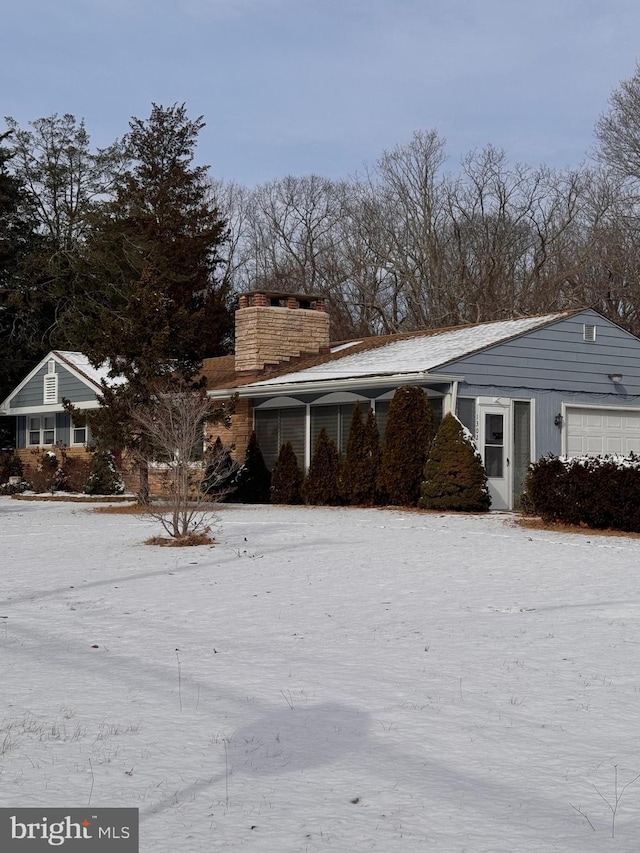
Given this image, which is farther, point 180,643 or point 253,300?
point 253,300

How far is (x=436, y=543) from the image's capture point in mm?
15258

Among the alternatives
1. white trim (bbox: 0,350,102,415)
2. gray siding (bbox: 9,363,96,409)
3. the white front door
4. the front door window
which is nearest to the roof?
the white front door

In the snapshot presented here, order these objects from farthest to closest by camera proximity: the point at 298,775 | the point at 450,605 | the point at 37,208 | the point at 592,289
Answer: the point at 37,208 → the point at 592,289 → the point at 450,605 → the point at 298,775

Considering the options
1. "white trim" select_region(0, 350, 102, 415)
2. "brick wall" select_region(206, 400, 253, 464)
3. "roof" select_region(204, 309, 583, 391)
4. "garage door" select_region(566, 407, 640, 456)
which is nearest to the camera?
"roof" select_region(204, 309, 583, 391)

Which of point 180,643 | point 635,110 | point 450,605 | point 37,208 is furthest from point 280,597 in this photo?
point 37,208

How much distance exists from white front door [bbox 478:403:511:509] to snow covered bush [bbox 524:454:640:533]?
4.41 m

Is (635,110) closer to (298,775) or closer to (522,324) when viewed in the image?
(522,324)

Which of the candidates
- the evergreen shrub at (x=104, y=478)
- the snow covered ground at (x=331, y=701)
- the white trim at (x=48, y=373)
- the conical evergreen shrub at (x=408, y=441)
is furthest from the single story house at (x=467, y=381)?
the snow covered ground at (x=331, y=701)

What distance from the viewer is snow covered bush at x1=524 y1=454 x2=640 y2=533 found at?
1652 centimetres

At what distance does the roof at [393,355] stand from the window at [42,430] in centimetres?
696

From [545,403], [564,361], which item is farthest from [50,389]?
[564,361]

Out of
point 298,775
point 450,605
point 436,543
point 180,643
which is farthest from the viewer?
point 436,543

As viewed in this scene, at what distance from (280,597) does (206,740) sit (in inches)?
188

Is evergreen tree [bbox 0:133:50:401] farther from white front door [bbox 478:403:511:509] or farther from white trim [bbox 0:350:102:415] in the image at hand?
white front door [bbox 478:403:511:509]
